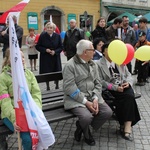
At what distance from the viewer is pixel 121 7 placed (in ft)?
100

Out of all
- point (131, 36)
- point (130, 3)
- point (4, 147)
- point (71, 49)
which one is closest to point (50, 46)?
point (71, 49)

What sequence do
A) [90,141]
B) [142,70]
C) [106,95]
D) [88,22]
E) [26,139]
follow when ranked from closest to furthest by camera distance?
[26,139] < [90,141] < [106,95] < [142,70] < [88,22]

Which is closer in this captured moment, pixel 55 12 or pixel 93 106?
pixel 93 106

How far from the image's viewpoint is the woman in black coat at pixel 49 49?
604cm

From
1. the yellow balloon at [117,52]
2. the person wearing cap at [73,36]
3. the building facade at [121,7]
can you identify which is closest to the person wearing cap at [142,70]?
the person wearing cap at [73,36]

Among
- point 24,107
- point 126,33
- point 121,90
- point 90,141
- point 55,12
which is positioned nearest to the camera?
point 24,107

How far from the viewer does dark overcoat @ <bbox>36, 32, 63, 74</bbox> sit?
6.09 m

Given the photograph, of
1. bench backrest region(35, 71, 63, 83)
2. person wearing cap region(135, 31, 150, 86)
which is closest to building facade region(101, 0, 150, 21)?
person wearing cap region(135, 31, 150, 86)

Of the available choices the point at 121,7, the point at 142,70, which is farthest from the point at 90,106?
the point at 121,7

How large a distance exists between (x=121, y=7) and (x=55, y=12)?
908cm

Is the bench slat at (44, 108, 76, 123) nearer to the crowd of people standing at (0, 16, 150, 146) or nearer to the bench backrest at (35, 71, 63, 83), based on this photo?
the crowd of people standing at (0, 16, 150, 146)

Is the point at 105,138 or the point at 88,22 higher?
the point at 88,22

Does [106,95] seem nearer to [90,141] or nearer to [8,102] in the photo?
[90,141]

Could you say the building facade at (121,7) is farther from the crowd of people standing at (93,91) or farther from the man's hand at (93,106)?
the man's hand at (93,106)
